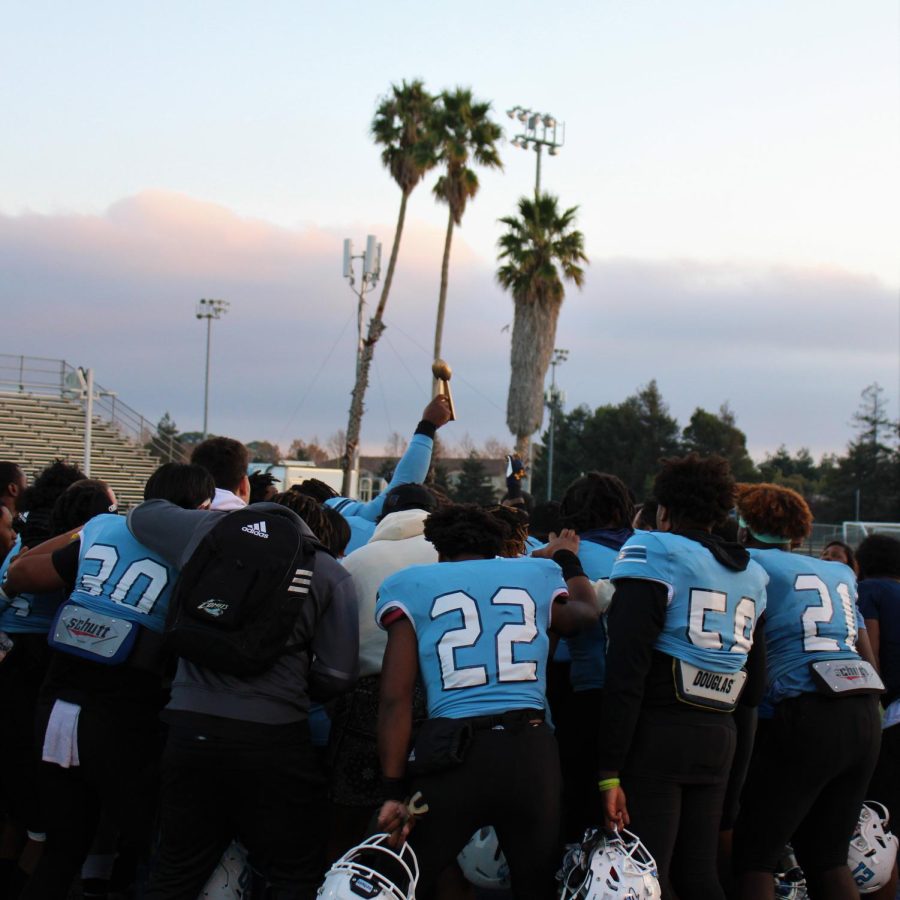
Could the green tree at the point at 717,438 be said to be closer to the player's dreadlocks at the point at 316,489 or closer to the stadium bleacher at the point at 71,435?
the stadium bleacher at the point at 71,435

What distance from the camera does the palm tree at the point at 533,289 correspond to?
27.2m

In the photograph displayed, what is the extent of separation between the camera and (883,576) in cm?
516

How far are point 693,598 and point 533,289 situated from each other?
24763 mm

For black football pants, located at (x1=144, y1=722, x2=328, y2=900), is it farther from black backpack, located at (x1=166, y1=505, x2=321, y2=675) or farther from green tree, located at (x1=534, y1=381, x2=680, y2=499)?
green tree, located at (x1=534, y1=381, x2=680, y2=499)

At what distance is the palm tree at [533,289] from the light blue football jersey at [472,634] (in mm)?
23550

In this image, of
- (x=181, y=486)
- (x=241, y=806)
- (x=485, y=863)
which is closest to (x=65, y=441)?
(x=181, y=486)

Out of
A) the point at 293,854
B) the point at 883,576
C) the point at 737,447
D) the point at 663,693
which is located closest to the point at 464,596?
the point at 663,693

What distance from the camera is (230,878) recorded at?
3529mm

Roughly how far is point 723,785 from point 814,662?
0.73 metres

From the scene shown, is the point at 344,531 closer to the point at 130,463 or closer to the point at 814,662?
the point at 814,662

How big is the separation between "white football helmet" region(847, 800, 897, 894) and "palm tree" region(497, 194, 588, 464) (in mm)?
22444

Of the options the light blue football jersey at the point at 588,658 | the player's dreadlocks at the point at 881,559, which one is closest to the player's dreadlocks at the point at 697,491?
the light blue football jersey at the point at 588,658

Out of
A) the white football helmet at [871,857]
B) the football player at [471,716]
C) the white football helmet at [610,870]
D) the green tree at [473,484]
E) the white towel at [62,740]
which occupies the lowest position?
the green tree at [473,484]

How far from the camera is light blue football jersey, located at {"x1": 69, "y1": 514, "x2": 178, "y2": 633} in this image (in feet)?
12.3
